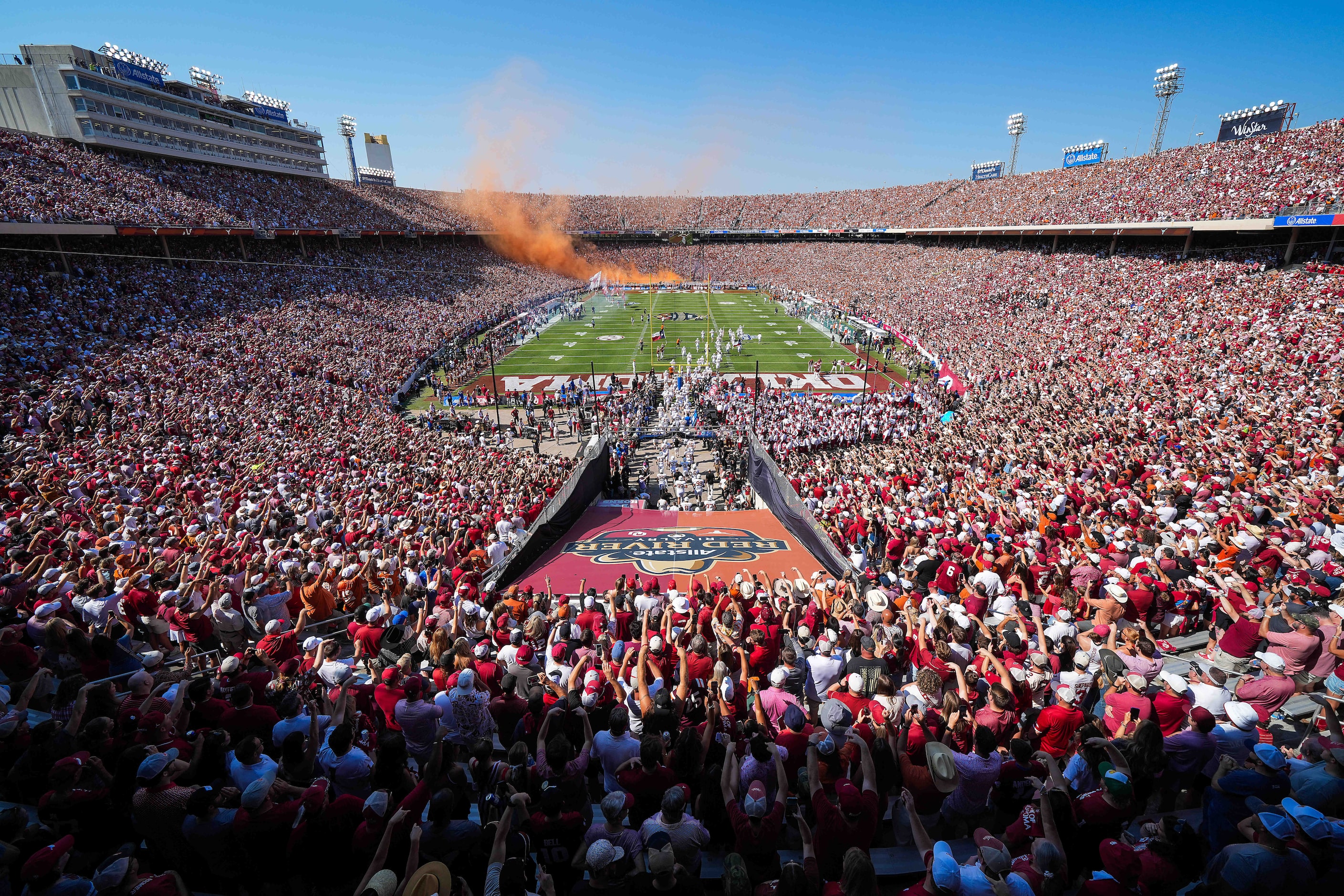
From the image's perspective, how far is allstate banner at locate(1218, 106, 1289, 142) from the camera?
1666 inches

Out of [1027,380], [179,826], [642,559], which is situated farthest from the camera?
[1027,380]

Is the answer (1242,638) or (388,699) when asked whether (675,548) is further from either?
(1242,638)

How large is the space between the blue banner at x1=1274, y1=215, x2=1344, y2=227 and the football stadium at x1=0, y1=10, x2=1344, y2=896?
39cm

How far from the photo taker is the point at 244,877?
3.21m

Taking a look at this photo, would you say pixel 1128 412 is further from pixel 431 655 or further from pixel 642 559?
pixel 431 655

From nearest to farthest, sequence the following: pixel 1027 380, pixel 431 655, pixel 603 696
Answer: pixel 603 696 < pixel 431 655 < pixel 1027 380

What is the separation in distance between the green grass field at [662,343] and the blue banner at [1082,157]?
28.8m

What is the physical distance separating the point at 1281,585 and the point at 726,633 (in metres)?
5.80

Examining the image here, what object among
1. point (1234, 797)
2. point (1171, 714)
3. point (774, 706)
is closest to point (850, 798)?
point (774, 706)

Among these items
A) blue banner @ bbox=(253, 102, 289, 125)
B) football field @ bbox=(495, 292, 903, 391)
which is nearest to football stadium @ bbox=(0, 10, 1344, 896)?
football field @ bbox=(495, 292, 903, 391)

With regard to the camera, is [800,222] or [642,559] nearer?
[642,559]

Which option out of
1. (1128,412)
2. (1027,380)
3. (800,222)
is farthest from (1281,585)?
(800,222)

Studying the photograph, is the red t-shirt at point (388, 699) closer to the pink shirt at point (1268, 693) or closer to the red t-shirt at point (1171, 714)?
the red t-shirt at point (1171, 714)

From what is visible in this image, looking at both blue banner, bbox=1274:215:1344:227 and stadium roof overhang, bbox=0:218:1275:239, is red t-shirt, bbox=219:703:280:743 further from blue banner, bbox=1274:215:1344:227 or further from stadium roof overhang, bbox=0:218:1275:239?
blue banner, bbox=1274:215:1344:227
